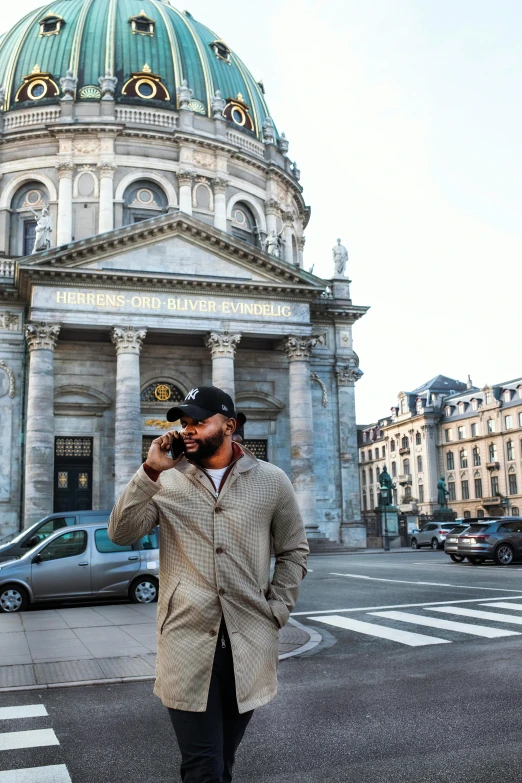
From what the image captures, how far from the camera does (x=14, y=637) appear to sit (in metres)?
12.9

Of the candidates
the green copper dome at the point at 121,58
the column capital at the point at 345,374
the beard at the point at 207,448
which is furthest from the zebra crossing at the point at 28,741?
the green copper dome at the point at 121,58

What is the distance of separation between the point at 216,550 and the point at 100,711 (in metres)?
4.69

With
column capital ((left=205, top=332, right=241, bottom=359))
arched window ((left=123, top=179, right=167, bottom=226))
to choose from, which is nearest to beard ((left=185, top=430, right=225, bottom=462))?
column capital ((left=205, top=332, right=241, bottom=359))

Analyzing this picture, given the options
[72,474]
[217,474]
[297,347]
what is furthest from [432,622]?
[72,474]

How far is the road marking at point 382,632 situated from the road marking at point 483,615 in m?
1.80

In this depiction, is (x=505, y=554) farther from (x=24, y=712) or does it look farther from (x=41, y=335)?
(x=24, y=712)

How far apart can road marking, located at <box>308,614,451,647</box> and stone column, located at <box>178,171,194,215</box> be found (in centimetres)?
4187

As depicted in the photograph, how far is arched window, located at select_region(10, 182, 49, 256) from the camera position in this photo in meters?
51.6

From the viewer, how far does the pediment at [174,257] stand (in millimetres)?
39000

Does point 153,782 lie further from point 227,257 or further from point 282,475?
point 227,257

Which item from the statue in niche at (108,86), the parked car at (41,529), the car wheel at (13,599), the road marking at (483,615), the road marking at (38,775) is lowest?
the road marking at (38,775)

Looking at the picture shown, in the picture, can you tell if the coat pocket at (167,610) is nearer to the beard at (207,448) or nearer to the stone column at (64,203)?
the beard at (207,448)

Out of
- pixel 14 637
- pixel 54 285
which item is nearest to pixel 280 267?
pixel 54 285

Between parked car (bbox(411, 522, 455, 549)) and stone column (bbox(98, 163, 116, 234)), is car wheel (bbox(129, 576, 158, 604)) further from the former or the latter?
stone column (bbox(98, 163, 116, 234))
